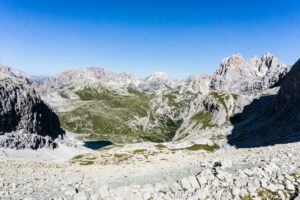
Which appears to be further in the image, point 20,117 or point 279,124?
point 20,117

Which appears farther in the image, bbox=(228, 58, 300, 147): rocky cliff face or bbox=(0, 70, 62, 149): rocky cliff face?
bbox=(0, 70, 62, 149): rocky cliff face

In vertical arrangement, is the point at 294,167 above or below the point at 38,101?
below

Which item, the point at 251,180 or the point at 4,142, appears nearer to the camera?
the point at 251,180

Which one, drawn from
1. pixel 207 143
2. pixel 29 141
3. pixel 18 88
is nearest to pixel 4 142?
pixel 29 141

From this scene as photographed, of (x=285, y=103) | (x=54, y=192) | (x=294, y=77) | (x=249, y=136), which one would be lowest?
(x=54, y=192)

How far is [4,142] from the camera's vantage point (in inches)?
5536

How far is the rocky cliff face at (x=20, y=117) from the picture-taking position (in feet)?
488

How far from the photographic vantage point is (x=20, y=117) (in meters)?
163

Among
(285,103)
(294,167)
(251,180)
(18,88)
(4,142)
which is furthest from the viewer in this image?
(18,88)

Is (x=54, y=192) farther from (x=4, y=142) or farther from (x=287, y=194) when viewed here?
(x=4, y=142)

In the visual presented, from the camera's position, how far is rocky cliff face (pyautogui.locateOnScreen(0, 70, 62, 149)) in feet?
488

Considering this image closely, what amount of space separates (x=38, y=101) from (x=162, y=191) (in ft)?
561

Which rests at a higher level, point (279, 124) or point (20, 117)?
point (20, 117)

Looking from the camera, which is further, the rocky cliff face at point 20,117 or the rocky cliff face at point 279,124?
the rocky cliff face at point 20,117
